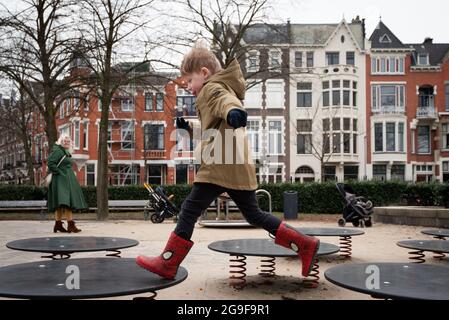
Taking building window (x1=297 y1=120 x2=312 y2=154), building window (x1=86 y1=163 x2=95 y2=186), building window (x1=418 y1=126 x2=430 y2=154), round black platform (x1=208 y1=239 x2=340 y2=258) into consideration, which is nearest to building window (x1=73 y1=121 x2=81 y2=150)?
building window (x1=86 y1=163 x2=95 y2=186)

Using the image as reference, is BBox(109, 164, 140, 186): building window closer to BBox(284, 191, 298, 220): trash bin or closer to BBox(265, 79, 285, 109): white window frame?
BBox(265, 79, 285, 109): white window frame

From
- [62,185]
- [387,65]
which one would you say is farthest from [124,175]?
[62,185]

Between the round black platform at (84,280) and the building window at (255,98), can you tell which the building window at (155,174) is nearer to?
the building window at (255,98)

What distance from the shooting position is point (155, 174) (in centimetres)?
4344

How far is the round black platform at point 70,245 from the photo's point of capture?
165 inches

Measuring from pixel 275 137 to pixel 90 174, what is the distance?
17.3 m

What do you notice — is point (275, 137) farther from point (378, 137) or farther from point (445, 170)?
point (445, 170)

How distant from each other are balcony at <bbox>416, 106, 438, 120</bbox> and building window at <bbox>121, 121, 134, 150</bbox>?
26.0 meters

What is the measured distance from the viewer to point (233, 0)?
19.3 m

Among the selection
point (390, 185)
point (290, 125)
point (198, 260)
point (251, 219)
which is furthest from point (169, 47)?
point (290, 125)

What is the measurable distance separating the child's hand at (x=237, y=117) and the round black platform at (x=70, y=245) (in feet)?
6.58

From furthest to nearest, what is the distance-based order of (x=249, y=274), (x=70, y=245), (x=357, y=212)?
(x=357, y=212) → (x=249, y=274) → (x=70, y=245)

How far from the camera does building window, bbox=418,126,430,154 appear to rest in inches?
1678
